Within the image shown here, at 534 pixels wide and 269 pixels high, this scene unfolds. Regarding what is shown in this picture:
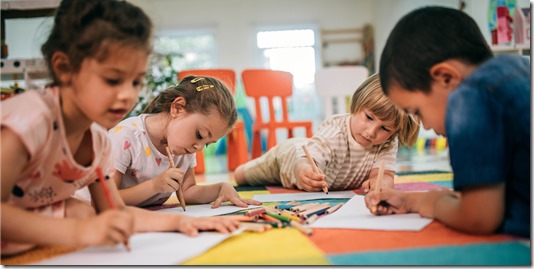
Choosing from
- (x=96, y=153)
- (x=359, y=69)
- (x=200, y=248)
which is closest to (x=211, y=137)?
(x=96, y=153)

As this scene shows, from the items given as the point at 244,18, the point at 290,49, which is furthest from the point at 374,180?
the point at 244,18

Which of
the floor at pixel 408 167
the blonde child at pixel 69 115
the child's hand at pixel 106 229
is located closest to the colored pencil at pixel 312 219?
the blonde child at pixel 69 115

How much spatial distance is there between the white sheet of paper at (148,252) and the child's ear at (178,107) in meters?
0.52

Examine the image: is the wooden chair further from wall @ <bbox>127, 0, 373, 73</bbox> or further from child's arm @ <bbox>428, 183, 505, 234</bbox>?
wall @ <bbox>127, 0, 373, 73</bbox>

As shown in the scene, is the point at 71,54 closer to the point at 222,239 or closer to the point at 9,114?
the point at 9,114

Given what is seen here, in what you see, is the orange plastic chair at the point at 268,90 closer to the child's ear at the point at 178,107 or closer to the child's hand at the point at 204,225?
the child's ear at the point at 178,107

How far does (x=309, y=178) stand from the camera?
1593mm

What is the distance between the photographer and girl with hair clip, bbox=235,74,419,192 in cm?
160

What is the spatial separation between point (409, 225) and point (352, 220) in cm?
Answer: 13

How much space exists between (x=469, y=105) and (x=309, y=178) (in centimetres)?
86

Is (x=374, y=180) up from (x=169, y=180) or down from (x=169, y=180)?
down

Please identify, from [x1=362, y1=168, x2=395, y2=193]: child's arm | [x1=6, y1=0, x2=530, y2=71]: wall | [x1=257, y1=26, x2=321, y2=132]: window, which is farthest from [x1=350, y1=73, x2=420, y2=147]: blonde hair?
[x1=6, y1=0, x2=530, y2=71]: wall

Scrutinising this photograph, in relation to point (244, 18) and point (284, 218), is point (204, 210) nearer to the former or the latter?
point (284, 218)

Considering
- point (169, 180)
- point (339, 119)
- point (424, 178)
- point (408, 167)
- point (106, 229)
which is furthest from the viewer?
point (408, 167)
